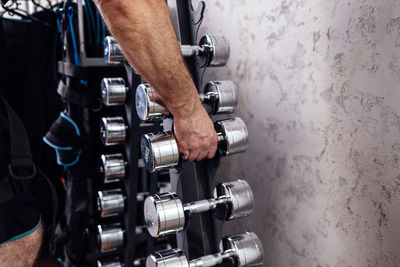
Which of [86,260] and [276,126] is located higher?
[276,126]

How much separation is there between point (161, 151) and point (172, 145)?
0.04m

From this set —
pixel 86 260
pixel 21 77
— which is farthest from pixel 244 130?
pixel 21 77

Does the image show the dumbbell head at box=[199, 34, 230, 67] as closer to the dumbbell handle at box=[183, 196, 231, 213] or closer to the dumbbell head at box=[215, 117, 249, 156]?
the dumbbell head at box=[215, 117, 249, 156]

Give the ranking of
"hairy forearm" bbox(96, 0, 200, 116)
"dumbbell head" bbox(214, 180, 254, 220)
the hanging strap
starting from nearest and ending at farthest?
"hairy forearm" bbox(96, 0, 200, 116)
"dumbbell head" bbox(214, 180, 254, 220)
the hanging strap

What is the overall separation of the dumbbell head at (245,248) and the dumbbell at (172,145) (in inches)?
12.7

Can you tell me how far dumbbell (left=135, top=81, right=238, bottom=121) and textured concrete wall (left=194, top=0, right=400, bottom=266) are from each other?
0.82ft

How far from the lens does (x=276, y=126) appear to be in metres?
1.52

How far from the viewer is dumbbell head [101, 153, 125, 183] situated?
68.1 inches

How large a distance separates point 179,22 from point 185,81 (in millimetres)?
373

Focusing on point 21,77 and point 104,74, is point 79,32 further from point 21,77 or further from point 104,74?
point 21,77

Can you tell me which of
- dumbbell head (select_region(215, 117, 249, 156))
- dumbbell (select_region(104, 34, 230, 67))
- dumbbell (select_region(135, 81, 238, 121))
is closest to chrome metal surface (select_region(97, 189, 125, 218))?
dumbbell (select_region(135, 81, 238, 121))

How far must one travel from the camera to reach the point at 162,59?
104 cm

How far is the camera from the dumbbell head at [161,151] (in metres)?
A: 1.24

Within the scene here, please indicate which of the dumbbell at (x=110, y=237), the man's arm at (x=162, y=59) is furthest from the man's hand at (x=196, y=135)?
the dumbbell at (x=110, y=237)
